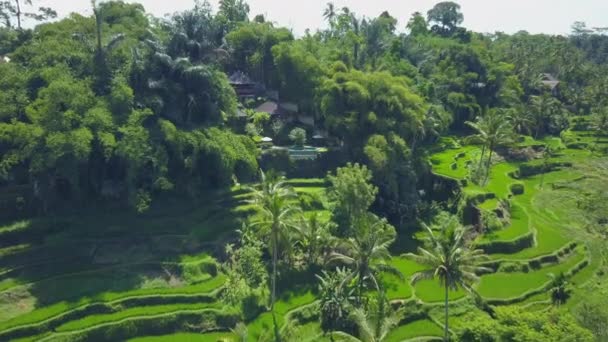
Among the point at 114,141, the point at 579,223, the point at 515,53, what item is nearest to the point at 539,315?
the point at 579,223

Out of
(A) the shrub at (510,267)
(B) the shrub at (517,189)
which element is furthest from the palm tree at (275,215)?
(B) the shrub at (517,189)

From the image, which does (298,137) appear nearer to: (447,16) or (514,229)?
(514,229)

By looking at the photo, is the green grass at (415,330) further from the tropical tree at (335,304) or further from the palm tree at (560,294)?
the palm tree at (560,294)

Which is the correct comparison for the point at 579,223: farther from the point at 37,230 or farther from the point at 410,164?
the point at 37,230

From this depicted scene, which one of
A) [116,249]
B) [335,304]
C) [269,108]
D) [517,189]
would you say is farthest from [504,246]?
[116,249]

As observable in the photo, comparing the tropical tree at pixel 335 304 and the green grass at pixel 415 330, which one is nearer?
the tropical tree at pixel 335 304

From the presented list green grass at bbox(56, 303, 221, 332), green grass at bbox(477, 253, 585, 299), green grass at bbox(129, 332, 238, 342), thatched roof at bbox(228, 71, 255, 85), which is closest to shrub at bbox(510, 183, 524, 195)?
green grass at bbox(477, 253, 585, 299)

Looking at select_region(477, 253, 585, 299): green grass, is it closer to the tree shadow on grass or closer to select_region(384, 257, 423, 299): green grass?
select_region(384, 257, 423, 299): green grass
